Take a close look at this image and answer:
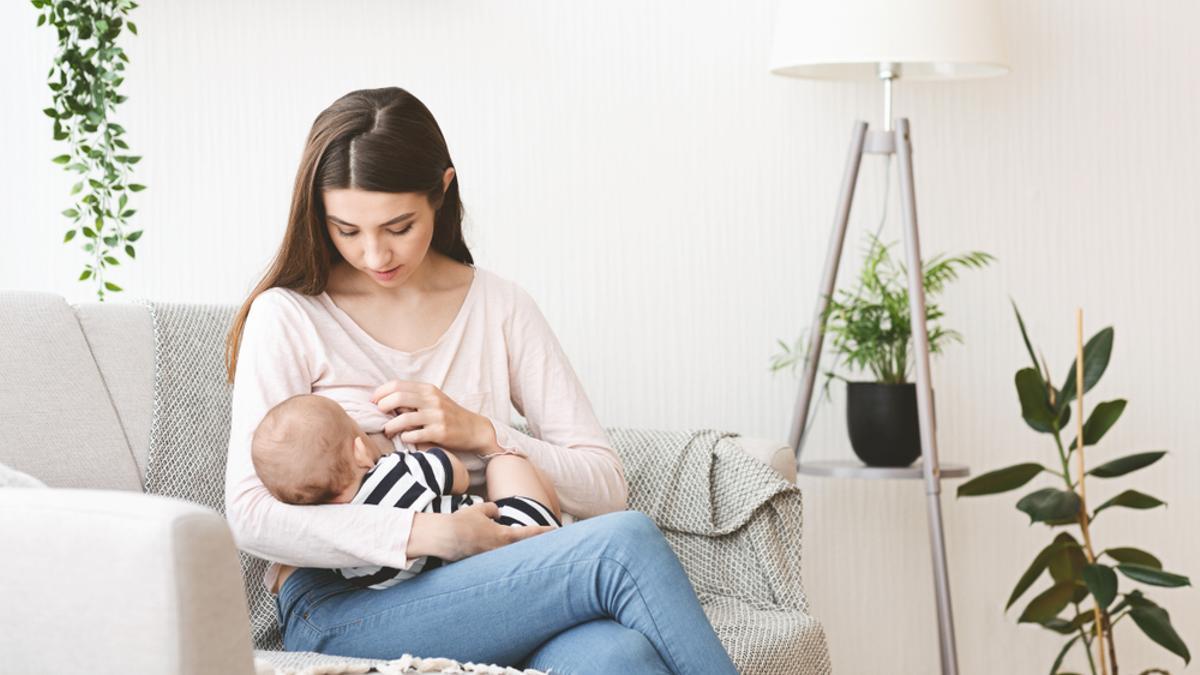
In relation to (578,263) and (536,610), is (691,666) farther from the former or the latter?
(578,263)

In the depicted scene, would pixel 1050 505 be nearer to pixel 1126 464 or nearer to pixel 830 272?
pixel 1126 464

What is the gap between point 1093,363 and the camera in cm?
244

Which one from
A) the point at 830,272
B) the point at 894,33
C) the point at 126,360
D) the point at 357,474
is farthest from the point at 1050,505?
the point at 126,360

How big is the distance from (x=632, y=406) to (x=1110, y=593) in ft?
3.27

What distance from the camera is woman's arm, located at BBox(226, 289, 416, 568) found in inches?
62.2

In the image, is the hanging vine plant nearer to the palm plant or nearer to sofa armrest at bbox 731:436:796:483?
sofa armrest at bbox 731:436:796:483

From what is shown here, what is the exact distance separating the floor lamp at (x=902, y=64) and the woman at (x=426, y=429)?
0.72m

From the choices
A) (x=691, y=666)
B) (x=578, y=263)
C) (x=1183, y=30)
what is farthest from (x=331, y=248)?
(x=1183, y=30)

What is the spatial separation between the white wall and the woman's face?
0.94 metres

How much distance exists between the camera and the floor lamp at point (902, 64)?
234 cm

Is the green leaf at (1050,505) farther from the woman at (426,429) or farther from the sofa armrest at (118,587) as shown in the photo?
the sofa armrest at (118,587)

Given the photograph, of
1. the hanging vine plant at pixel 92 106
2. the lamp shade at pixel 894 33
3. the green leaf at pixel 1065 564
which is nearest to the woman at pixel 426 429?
the hanging vine plant at pixel 92 106

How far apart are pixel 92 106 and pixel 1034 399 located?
68.0 inches

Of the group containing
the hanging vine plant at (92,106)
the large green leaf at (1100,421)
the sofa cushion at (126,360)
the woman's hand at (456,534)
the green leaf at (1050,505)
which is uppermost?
the hanging vine plant at (92,106)
